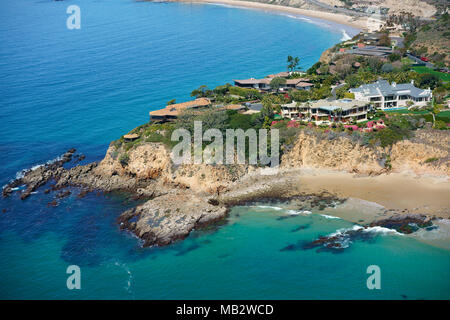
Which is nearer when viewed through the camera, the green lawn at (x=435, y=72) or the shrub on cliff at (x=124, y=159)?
the shrub on cliff at (x=124, y=159)

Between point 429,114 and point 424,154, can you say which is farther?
point 429,114

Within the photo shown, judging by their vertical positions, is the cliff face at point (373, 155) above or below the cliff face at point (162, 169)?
above

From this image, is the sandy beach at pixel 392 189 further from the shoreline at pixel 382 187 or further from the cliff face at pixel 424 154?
the cliff face at pixel 424 154

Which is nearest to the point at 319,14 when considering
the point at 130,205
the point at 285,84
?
the point at 285,84

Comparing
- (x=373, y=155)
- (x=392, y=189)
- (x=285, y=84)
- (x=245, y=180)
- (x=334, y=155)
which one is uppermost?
(x=285, y=84)

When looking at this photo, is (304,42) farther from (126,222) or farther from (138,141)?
(126,222)

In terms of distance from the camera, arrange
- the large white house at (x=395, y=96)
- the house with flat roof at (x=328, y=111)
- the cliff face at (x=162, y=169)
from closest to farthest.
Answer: the cliff face at (x=162, y=169), the house with flat roof at (x=328, y=111), the large white house at (x=395, y=96)

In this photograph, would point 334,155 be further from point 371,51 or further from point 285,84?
point 371,51

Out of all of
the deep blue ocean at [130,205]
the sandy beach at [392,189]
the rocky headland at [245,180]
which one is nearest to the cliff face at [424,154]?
the rocky headland at [245,180]
